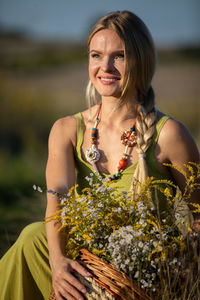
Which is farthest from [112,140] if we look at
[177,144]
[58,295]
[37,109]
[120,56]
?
[37,109]

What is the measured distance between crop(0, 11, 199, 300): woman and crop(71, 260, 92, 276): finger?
0.34 m

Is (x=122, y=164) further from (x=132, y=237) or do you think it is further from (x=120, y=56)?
(x=132, y=237)

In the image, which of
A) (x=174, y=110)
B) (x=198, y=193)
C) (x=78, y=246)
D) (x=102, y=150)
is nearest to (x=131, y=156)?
(x=102, y=150)

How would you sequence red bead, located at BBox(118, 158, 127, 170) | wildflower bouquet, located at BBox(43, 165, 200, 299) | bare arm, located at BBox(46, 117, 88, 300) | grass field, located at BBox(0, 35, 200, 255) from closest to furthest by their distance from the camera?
wildflower bouquet, located at BBox(43, 165, 200, 299), bare arm, located at BBox(46, 117, 88, 300), red bead, located at BBox(118, 158, 127, 170), grass field, located at BBox(0, 35, 200, 255)

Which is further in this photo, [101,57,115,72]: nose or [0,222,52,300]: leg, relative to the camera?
[101,57,115,72]: nose

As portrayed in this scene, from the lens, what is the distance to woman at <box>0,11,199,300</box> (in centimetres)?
227

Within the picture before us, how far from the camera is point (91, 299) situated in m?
1.75

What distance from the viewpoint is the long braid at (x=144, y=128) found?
237 centimetres

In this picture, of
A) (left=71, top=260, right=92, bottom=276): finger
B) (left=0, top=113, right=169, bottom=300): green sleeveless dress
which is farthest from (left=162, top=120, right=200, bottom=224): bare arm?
(left=71, top=260, right=92, bottom=276): finger

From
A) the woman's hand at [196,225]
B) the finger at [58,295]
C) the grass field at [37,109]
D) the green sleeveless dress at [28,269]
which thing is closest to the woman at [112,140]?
the green sleeveless dress at [28,269]

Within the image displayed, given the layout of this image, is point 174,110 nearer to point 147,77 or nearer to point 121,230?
point 147,77

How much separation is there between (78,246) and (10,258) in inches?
22.3

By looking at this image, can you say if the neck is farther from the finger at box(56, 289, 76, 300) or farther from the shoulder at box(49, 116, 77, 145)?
the finger at box(56, 289, 76, 300)

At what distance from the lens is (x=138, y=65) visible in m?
2.48
